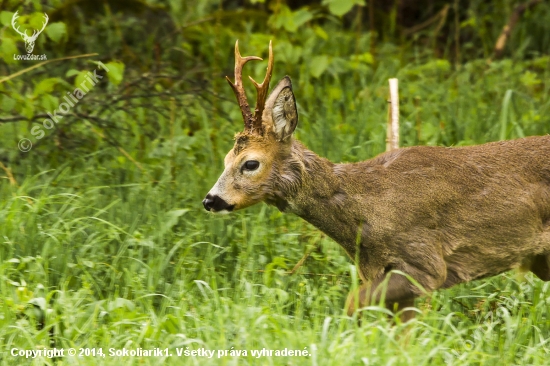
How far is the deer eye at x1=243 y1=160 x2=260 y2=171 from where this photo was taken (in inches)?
180

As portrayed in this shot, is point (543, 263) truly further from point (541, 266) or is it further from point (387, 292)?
point (387, 292)

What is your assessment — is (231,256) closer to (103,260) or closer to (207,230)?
(207,230)

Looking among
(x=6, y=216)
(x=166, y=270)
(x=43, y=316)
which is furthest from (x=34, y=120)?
(x=43, y=316)

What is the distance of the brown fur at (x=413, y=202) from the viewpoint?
4.60 metres

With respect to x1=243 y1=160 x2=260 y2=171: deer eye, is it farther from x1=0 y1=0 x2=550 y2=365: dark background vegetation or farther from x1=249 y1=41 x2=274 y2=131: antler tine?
x1=0 y1=0 x2=550 y2=365: dark background vegetation

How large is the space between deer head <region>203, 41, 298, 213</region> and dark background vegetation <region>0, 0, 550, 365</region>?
0.48m

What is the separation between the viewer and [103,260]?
17.1ft

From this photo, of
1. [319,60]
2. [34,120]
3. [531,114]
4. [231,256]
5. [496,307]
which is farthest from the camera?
[319,60]

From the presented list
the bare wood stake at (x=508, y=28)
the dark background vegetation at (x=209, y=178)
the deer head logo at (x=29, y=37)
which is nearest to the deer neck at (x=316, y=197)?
the dark background vegetation at (x=209, y=178)

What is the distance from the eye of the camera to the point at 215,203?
4496mm

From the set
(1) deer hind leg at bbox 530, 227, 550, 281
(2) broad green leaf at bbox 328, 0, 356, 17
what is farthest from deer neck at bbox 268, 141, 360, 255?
(2) broad green leaf at bbox 328, 0, 356, 17

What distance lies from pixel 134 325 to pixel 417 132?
3.16m

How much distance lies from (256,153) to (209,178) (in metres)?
1.81

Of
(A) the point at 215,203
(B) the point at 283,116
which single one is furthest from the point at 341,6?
(A) the point at 215,203
